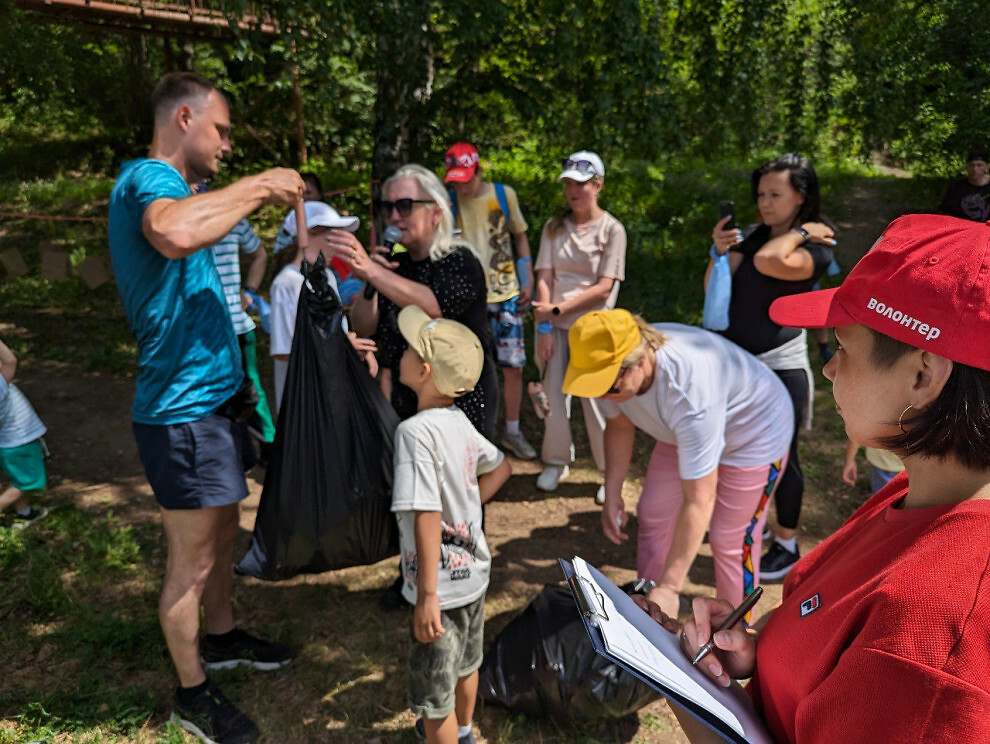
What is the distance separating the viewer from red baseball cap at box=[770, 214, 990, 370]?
905 millimetres

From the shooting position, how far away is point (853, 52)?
18.7ft

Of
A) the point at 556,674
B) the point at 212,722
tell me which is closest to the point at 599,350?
the point at 556,674

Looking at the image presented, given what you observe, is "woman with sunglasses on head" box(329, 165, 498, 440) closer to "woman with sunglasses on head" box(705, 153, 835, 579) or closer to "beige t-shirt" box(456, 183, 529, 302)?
"woman with sunglasses on head" box(705, 153, 835, 579)

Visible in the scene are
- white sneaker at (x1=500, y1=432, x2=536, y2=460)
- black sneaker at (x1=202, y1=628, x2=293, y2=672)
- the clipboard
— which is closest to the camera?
the clipboard

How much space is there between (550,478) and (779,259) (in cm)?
206

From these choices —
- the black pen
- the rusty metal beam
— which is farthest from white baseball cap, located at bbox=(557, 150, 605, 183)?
the black pen

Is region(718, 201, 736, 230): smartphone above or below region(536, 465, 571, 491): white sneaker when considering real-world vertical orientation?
above

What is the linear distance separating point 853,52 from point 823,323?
220 inches

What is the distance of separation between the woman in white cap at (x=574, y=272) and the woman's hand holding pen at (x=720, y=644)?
2607 millimetres

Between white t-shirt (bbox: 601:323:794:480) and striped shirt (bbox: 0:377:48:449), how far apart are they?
309cm

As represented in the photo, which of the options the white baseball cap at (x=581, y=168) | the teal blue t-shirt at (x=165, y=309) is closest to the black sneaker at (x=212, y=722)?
the teal blue t-shirt at (x=165, y=309)

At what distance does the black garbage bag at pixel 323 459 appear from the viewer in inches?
97.3

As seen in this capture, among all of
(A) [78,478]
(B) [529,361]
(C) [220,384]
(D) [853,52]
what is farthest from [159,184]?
(D) [853,52]

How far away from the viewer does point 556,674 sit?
8.55 feet
